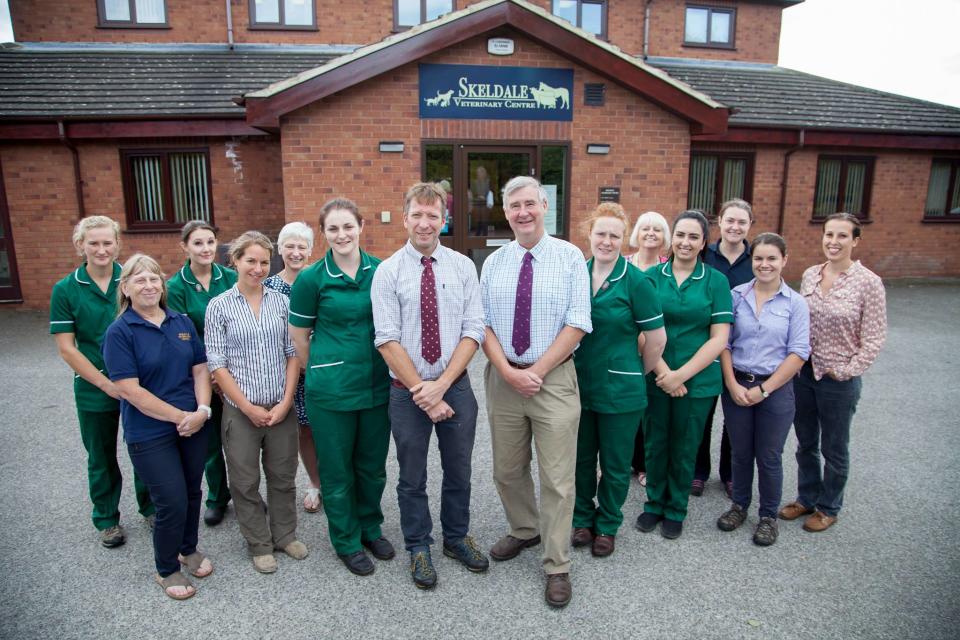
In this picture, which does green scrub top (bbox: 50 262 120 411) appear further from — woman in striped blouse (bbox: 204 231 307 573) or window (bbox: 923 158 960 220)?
window (bbox: 923 158 960 220)

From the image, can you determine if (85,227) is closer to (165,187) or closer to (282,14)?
(165,187)

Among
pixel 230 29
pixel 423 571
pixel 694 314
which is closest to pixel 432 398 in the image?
pixel 423 571

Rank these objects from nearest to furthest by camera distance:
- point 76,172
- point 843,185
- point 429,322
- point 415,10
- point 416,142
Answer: point 429,322 < point 416,142 < point 76,172 < point 415,10 < point 843,185

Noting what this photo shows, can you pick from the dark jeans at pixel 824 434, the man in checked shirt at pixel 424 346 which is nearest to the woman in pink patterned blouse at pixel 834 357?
the dark jeans at pixel 824 434

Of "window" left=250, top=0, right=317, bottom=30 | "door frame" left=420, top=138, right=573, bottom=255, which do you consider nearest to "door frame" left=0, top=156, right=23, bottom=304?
"window" left=250, top=0, right=317, bottom=30

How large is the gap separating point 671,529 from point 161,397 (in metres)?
2.96

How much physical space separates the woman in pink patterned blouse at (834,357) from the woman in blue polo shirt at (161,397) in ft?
11.6

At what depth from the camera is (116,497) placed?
3555mm

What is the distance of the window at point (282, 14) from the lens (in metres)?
12.5

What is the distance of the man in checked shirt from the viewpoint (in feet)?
9.89

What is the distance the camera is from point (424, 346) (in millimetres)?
3055

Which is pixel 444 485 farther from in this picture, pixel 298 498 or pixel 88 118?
pixel 88 118

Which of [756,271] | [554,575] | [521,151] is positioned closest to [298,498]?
[554,575]

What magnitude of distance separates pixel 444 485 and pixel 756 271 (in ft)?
7.31
